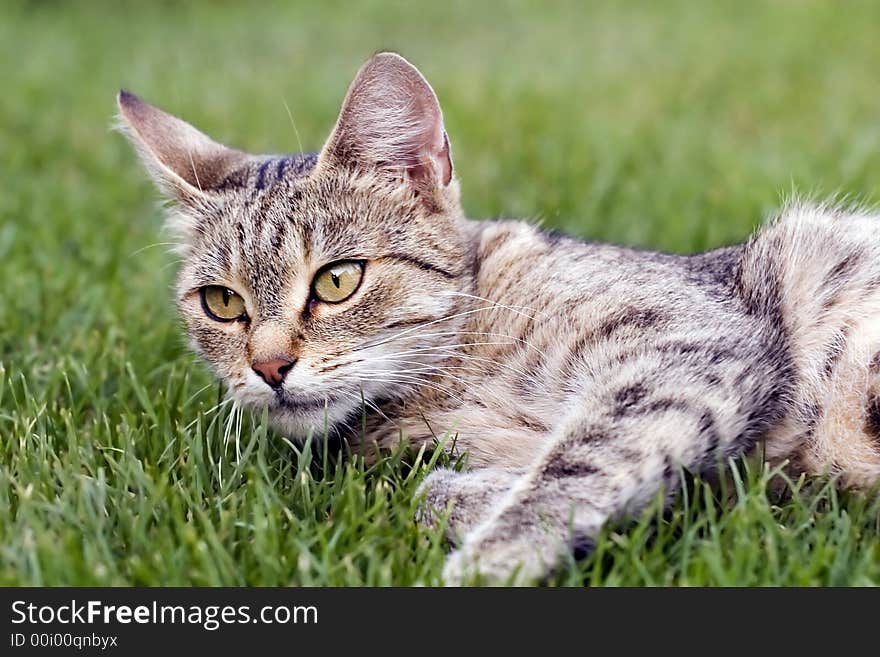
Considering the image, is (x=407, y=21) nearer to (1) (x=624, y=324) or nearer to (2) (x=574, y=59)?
(2) (x=574, y=59)

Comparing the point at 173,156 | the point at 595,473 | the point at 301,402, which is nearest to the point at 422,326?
the point at 301,402

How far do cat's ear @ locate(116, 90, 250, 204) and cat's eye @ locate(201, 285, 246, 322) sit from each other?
31 cm

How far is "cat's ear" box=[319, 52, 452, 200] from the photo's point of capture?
2.62 metres

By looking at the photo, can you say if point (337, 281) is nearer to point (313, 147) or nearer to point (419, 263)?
point (419, 263)

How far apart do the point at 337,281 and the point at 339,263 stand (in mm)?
58

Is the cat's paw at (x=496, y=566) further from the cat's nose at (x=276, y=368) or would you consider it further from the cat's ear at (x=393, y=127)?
the cat's ear at (x=393, y=127)

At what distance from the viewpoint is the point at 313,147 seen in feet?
19.7

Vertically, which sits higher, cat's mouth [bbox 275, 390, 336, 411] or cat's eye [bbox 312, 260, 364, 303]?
cat's eye [bbox 312, 260, 364, 303]

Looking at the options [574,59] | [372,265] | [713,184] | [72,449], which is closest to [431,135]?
[372,265]

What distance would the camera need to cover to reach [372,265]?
2650mm

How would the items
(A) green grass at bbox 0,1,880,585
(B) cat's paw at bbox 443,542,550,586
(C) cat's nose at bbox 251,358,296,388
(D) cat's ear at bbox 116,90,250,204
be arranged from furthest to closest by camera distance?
1. (D) cat's ear at bbox 116,90,250,204
2. (C) cat's nose at bbox 251,358,296,388
3. (A) green grass at bbox 0,1,880,585
4. (B) cat's paw at bbox 443,542,550,586

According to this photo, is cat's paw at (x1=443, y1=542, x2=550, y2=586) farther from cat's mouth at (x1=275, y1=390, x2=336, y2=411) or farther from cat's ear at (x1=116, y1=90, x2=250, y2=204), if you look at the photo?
cat's ear at (x1=116, y1=90, x2=250, y2=204)

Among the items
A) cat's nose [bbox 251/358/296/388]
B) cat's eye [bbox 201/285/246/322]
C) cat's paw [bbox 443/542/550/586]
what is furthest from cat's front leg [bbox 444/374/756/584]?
cat's eye [bbox 201/285/246/322]
